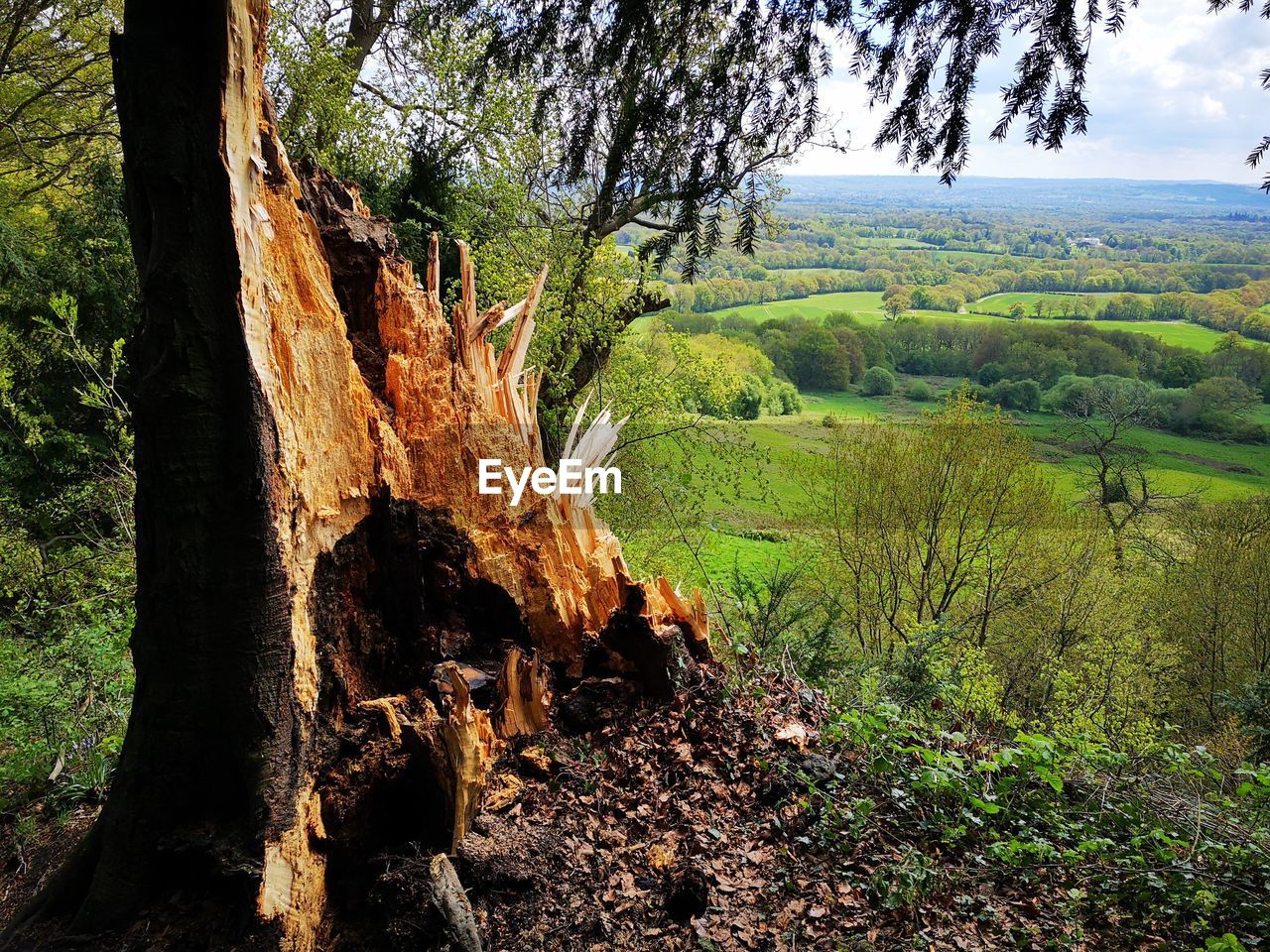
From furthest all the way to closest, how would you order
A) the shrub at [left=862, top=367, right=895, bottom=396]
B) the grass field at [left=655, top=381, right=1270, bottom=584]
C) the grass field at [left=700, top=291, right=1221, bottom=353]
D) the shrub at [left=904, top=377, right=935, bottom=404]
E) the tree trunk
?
the grass field at [left=700, top=291, right=1221, bottom=353] → the shrub at [left=862, top=367, right=895, bottom=396] → the shrub at [left=904, top=377, right=935, bottom=404] → the grass field at [left=655, top=381, right=1270, bottom=584] → the tree trunk

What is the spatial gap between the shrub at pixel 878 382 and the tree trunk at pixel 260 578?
133 ft

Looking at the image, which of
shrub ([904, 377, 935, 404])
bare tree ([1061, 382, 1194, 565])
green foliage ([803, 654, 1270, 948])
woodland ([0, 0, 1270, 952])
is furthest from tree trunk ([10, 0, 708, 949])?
Answer: shrub ([904, 377, 935, 404])

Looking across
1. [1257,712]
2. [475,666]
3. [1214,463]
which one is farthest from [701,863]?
[1214,463]

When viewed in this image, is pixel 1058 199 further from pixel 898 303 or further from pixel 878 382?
pixel 878 382

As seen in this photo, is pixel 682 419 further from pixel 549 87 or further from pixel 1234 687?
pixel 1234 687

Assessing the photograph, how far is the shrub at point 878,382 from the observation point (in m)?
40.9

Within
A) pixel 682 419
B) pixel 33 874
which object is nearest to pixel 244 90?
pixel 33 874

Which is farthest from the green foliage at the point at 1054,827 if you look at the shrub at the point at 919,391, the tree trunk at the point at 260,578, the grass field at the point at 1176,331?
the grass field at the point at 1176,331

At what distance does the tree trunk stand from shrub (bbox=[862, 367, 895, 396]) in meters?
40.6

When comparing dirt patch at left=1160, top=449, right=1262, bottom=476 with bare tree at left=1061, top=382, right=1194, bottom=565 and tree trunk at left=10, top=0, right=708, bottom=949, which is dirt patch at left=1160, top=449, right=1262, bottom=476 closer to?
bare tree at left=1061, top=382, right=1194, bottom=565

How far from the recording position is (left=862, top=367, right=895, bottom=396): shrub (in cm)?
4094

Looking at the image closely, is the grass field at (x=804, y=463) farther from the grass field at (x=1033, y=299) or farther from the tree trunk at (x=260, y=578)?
the grass field at (x=1033, y=299)

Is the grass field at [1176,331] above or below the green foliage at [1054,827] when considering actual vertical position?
above

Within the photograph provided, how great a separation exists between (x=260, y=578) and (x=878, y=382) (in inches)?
1648
